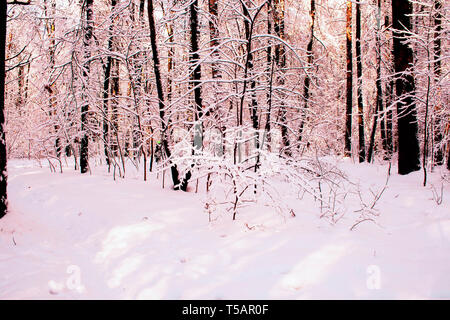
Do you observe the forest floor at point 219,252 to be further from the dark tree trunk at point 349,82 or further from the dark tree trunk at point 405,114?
→ the dark tree trunk at point 349,82

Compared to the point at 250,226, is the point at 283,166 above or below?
above

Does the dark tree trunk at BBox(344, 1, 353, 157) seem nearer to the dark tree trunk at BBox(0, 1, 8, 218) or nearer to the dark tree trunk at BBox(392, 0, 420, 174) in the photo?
the dark tree trunk at BBox(392, 0, 420, 174)

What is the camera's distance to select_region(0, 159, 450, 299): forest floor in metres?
2.31

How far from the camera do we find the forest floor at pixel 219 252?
231cm

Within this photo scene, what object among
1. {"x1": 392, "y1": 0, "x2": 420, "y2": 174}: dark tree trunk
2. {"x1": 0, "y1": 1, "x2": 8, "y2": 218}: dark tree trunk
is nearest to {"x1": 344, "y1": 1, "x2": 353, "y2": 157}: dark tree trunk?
{"x1": 392, "y1": 0, "x2": 420, "y2": 174}: dark tree trunk

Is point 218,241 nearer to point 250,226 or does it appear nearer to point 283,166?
point 250,226

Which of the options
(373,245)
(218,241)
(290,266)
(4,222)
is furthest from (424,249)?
(4,222)

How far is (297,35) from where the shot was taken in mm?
12227

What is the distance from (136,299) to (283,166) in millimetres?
2368

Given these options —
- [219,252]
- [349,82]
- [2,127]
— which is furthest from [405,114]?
[2,127]

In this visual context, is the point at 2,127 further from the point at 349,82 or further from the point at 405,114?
the point at 349,82

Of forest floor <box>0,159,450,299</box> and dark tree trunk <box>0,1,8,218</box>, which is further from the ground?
dark tree trunk <box>0,1,8,218</box>

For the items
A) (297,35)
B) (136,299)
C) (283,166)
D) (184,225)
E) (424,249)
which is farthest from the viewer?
(297,35)

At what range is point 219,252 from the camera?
9.87 ft
